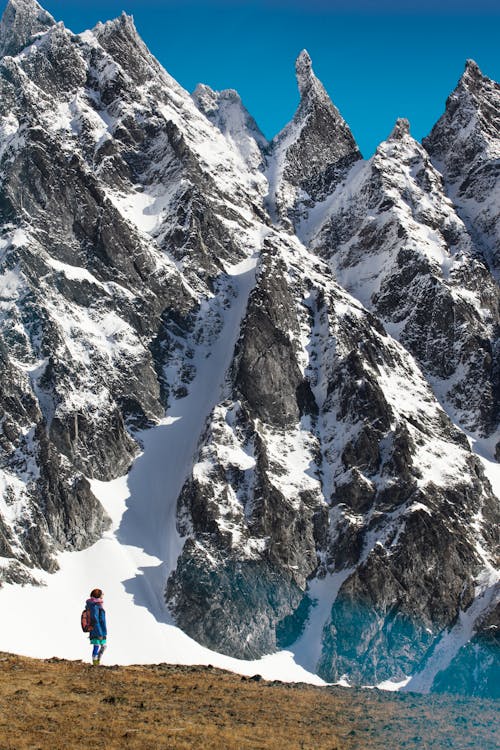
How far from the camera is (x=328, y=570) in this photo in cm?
11875

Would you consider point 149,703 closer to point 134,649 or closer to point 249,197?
point 134,649

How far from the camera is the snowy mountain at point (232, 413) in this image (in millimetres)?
111312

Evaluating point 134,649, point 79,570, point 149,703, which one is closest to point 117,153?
point 79,570

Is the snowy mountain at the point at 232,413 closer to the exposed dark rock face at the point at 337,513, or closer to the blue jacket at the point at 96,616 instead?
the exposed dark rock face at the point at 337,513

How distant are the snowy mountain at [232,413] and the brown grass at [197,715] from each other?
195 feet

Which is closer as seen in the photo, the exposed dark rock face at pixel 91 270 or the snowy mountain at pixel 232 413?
the snowy mountain at pixel 232 413

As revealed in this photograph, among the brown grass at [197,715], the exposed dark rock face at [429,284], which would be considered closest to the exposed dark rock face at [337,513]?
the exposed dark rock face at [429,284]

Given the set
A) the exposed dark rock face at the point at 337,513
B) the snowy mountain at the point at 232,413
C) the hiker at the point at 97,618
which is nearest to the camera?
the hiker at the point at 97,618

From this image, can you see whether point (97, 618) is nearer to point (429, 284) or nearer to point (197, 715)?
point (197, 715)

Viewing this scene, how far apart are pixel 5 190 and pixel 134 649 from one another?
8187 cm

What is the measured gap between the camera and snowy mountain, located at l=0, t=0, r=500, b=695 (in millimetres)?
111312

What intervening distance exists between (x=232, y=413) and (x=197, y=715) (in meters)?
93.9

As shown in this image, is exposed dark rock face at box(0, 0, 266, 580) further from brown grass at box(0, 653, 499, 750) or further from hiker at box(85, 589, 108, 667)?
hiker at box(85, 589, 108, 667)

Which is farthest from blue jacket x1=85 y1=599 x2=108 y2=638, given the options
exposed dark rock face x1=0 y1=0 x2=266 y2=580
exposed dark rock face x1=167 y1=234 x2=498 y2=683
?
exposed dark rock face x1=0 y1=0 x2=266 y2=580
